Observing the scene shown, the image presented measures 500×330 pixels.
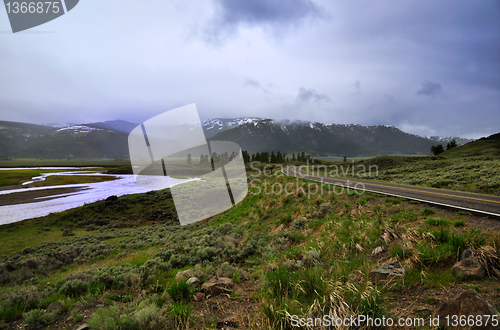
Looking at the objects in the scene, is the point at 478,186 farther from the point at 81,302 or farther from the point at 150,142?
the point at 81,302

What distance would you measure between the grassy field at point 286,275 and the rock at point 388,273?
0.18 meters

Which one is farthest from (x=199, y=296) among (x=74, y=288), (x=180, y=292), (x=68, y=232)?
(x=68, y=232)

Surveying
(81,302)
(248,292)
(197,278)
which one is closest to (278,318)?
(248,292)

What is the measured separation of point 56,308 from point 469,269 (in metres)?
10.8

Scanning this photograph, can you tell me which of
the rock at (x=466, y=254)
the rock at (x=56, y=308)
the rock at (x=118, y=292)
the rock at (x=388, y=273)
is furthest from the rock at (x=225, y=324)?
the rock at (x=466, y=254)

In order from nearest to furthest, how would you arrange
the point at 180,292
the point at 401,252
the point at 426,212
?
1. the point at 180,292
2. the point at 401,252
3. the point at 426,212

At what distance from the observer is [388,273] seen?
525cm

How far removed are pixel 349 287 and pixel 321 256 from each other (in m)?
3.59

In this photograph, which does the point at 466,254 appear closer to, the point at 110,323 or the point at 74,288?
the point at 110,323

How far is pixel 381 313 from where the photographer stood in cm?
353

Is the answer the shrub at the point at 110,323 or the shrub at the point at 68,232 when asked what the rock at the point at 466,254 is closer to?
the shrub at the point at 110,323

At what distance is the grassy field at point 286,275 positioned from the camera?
13.5 ft

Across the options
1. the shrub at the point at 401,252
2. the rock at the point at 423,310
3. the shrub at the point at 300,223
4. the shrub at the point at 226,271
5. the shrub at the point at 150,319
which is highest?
the shrub at the point at 150,319

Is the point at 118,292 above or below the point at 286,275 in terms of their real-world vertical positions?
below
